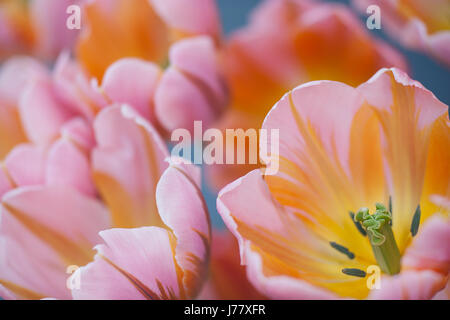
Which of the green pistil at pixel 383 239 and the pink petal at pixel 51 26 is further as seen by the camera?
the pink petal at pixel 51 26

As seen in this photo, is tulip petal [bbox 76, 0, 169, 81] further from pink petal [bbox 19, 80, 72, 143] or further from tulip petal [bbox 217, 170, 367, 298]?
tulip petal [bbox 217, 170, 367, 298]

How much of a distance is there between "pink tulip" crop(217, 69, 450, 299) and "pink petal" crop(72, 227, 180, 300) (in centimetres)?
4

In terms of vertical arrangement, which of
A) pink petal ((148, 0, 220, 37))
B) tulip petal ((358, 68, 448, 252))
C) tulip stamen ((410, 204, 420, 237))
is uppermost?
pink petal ((148, 0, 220, 37))

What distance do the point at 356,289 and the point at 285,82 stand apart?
13cm

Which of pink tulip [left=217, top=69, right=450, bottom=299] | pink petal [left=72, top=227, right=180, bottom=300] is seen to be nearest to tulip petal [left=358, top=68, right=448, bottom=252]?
pink tulip [left=217, top=69, right=450, bottom=299]

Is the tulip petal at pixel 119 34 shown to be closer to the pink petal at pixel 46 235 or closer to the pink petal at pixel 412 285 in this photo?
the pink petal at pixel 46 235

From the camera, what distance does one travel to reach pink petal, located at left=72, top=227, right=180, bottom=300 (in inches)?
9.3

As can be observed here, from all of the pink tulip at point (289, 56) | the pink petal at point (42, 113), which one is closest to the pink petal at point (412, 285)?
the pink tulip at point (289, 56)

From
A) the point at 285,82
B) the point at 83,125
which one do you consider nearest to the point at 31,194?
the point at 83,125

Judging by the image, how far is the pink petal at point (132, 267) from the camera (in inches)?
9.3

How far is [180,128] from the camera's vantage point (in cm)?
30

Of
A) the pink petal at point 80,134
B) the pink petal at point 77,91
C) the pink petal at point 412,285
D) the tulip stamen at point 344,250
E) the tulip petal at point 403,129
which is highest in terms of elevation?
the pink petal at point 77,91

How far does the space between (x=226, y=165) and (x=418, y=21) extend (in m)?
0.13
